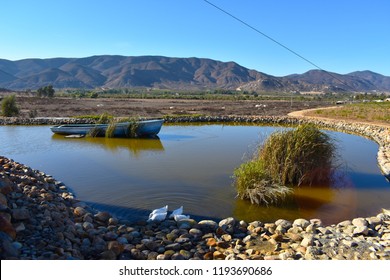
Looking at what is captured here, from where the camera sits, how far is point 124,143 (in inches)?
605

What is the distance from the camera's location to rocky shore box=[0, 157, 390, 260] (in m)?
4.45

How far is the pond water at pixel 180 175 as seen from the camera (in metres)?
7.29

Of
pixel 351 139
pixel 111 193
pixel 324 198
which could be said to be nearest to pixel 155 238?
pixel 111 193

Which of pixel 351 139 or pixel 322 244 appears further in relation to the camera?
pixel 351 139

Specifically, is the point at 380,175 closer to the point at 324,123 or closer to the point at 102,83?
the point at 324,123

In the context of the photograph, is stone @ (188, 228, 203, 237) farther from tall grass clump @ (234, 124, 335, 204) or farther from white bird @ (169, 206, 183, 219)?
tall grass clump @ (234, 124, 335, 204)

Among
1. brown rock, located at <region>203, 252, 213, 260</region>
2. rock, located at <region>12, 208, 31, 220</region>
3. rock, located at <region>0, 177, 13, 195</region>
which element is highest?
rock, located at <region>0, 177, 13, 195</region>

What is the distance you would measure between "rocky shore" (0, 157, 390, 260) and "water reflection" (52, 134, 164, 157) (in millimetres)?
7328

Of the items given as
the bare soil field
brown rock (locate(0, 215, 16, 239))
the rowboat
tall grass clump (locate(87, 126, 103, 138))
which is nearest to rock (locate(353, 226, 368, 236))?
brown rock (locate(0, 215, 16, 239))

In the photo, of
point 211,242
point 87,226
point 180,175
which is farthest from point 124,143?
point 211,242

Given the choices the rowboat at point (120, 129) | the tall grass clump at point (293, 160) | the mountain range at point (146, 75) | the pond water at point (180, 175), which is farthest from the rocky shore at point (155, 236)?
the mountain range at point (146, 75)

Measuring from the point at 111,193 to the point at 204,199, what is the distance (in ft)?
7.04

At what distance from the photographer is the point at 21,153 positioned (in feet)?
41.5

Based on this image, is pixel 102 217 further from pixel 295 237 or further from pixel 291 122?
pixel 291 122
